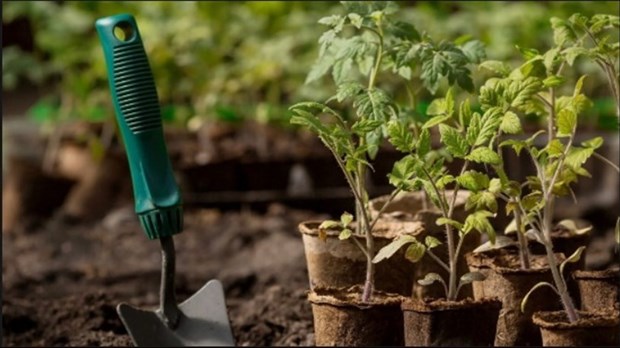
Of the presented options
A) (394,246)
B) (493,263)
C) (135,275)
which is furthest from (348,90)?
(135,275)

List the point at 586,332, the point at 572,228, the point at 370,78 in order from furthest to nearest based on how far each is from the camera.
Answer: the point at 572,228 → the point at 370,78 → the point at 586,332

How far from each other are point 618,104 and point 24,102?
640 centimetres

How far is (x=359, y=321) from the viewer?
1.82m

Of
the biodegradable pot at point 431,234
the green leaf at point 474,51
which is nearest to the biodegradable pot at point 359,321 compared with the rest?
the biodegradable pot at point 431,234

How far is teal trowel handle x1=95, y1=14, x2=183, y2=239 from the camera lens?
183cm

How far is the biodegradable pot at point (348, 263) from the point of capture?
2.07m

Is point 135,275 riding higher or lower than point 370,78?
lower

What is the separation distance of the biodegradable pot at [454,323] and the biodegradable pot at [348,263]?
0.99 feet

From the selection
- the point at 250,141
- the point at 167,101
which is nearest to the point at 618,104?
the point at 250,141

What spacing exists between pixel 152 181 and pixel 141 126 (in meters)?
0.08

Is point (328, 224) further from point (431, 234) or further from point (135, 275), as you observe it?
point (135, 275)

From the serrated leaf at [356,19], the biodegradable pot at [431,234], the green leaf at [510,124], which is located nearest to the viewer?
the green leaf at [510,124]

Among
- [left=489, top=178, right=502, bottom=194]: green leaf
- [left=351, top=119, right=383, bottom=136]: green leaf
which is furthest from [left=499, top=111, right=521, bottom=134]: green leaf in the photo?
[left=351, top=119, right=383, bottom=136]: green leaf

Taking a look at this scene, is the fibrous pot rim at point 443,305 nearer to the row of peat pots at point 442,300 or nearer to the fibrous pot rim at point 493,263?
the row of peat pots at point 442,300
